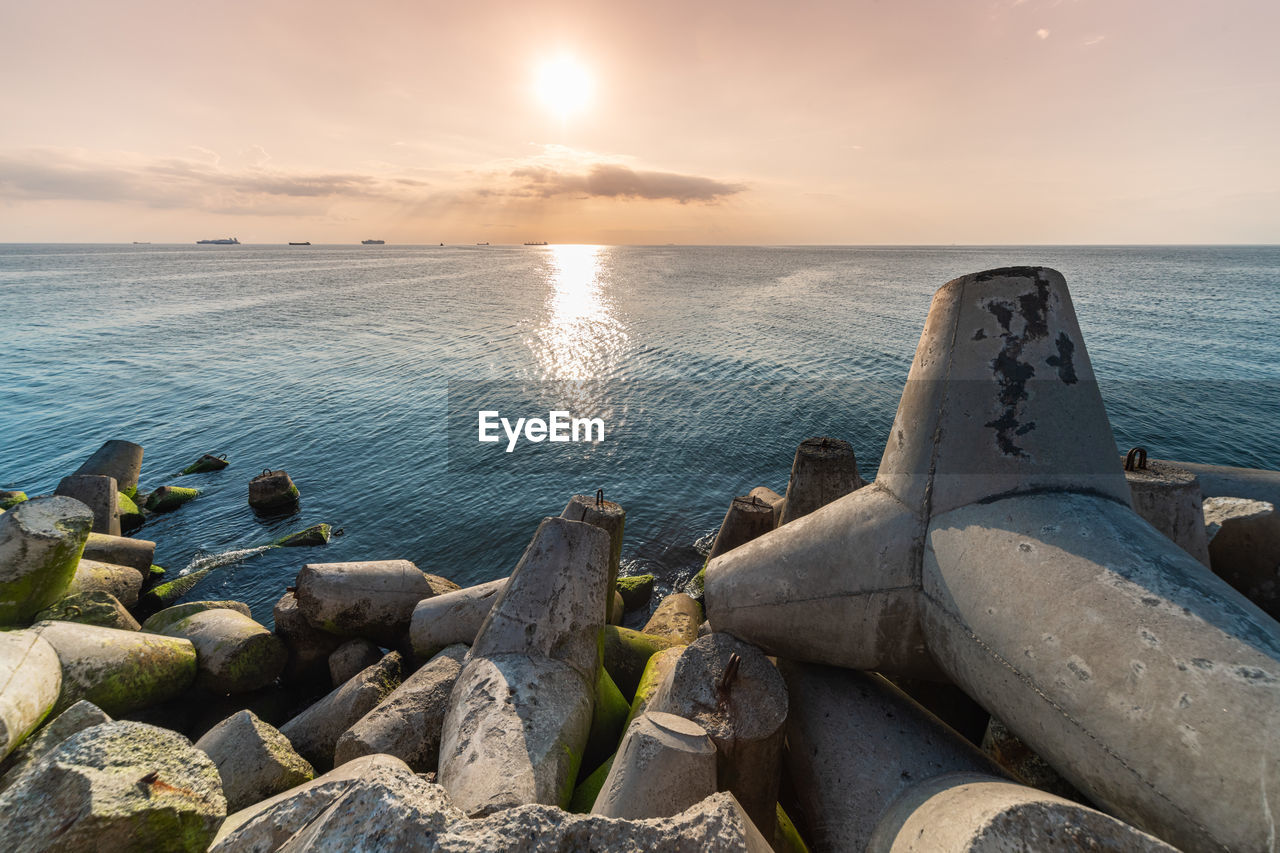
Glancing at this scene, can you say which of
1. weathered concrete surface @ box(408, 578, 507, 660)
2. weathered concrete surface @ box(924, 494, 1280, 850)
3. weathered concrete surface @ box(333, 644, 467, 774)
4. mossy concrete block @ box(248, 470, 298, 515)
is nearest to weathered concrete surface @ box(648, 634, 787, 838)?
weathered concrete surface @ box(924, 494, 1280, 850)

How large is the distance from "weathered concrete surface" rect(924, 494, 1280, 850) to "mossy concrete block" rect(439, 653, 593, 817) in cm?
320

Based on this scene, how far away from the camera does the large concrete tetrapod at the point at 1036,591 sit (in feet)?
8.64

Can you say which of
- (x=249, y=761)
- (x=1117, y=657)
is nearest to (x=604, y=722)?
(x=249, y=761)

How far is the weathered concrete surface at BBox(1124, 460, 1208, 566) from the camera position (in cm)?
522

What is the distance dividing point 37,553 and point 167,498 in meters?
11.5

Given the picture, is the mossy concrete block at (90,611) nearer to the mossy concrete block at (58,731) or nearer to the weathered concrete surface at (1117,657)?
the mossy concrete block at (58,731)

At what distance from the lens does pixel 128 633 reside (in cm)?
750

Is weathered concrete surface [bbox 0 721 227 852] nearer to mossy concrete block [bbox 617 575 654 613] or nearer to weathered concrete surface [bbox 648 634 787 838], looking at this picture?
weathered concrete surface [bbox 648 634 787 838]

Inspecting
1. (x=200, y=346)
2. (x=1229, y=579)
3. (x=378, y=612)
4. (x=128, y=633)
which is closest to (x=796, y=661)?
(x=1229, y=579)

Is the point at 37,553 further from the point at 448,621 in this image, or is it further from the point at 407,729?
the point at 407,729

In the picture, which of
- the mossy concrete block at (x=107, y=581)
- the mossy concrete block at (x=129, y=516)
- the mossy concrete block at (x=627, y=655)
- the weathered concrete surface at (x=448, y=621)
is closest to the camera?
the mossy concrete block at (x=627, y=655)

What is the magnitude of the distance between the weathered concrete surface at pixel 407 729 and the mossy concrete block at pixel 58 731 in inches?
78.6

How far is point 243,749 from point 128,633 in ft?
12.5

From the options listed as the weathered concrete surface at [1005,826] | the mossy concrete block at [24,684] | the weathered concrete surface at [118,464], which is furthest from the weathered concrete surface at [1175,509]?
the weathered concrete surface at [118,464]
